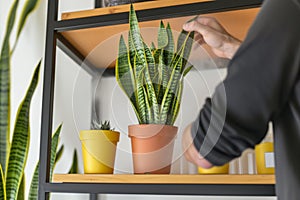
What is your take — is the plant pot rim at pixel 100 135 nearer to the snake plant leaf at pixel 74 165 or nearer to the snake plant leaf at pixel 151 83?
the snake plant leaf at pixel 151 83

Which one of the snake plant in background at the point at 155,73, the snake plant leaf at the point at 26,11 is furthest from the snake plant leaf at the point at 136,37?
the snake plant leaf at the point at 26,11

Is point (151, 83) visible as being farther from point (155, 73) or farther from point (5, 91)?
point (5, 91)

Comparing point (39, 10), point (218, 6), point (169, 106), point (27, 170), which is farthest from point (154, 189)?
point (39, 10)

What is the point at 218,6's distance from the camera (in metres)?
0.86

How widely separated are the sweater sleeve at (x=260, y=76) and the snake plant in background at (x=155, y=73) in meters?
0.37

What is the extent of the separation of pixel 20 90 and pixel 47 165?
584 millimetres

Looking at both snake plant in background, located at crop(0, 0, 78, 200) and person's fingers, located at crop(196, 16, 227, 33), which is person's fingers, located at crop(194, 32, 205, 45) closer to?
person's fingers, located at crop(196, 16, 227, 33)

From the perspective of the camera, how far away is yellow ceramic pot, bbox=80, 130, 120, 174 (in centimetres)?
89

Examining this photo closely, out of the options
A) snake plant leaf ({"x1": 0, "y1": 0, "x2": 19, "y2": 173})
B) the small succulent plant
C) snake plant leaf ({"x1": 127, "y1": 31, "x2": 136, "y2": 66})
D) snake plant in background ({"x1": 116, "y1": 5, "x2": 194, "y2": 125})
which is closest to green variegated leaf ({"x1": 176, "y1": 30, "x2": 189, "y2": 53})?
snake plant in background ({"x1": 116, "y1": 5, "x2": 194, "y2": 125})

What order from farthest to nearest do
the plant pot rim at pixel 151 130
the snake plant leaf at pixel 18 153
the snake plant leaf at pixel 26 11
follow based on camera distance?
the snake plant leaf at pixel 26 11 < the snake plant leaf at pixel 18 153 < the plant pot rim at pixel 151 130

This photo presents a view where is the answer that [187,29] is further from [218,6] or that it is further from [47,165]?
[47,165]

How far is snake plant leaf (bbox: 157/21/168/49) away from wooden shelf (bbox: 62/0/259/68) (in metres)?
0.01

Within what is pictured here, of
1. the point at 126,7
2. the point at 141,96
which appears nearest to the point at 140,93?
the point at 141,96

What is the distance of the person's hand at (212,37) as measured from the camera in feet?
2.77
